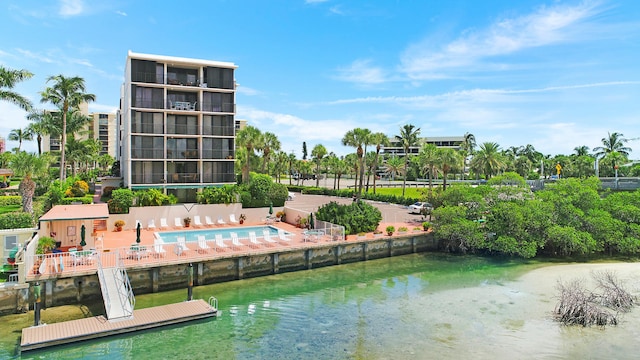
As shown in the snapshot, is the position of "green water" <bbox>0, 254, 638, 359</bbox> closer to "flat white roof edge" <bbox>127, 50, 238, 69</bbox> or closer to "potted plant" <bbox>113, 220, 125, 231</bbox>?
"potted plant" <bbox>113, 220, 125, 231</bbox>

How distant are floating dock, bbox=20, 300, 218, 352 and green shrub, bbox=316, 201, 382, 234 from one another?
16.8 metres

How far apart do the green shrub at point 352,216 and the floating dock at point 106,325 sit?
660 inches

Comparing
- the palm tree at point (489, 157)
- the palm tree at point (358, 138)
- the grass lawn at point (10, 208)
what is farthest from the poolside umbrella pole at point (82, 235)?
the palm tree at point (489, 157)

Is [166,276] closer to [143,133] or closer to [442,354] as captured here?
[442,354]

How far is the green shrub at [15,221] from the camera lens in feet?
86.1

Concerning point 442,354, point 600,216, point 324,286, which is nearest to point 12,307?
point 324,286

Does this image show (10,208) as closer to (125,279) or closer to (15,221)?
(15,221)

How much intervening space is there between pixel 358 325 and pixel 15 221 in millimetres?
22349

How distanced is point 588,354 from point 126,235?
31.0m

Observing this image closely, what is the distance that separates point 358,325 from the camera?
2064 centimetres

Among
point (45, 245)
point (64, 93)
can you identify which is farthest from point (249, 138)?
point (45, 245)

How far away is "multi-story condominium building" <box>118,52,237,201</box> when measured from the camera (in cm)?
4197

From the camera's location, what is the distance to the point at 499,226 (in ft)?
113

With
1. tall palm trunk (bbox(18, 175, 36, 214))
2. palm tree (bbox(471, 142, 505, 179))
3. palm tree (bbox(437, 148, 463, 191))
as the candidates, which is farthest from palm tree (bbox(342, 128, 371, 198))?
tall palm trunk (bbox(18, 175, 36, 214))
